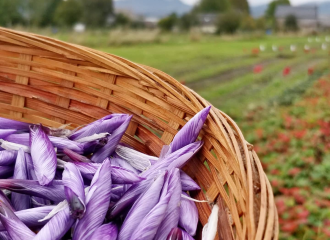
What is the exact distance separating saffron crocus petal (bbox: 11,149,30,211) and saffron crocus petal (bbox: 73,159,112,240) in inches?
4.9

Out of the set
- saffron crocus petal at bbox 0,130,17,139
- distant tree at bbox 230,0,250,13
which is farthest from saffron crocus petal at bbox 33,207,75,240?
distant tree at bbox 230,0,250,13

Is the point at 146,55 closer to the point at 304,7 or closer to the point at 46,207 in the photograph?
the point at 304,7

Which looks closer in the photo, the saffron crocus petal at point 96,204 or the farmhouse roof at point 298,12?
the saffron crocus petal at point 96,204

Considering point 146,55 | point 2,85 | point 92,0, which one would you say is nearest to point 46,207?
point 2,85

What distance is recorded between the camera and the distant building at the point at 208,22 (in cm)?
428

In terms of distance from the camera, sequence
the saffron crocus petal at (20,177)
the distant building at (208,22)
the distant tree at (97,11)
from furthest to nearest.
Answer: the distant building at (208,22) → the distant tree at (97,11) → the saffron crocus petal at (20,177)

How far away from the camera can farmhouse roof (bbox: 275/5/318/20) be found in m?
4.44

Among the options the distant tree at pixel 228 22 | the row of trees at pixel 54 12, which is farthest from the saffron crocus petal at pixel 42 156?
the distant tree at pixel 228 22

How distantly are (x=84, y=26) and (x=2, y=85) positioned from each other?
2531 mm

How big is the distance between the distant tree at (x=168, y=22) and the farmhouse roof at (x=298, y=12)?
1.38m

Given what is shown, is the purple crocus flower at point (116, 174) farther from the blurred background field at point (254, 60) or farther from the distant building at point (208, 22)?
the distant building at point (208, 22)

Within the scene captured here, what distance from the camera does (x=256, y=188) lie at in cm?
50

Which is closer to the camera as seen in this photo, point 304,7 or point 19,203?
point 19,203

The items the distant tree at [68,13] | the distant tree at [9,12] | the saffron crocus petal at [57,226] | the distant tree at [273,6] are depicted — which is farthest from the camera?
the distant tree at [273,6]
